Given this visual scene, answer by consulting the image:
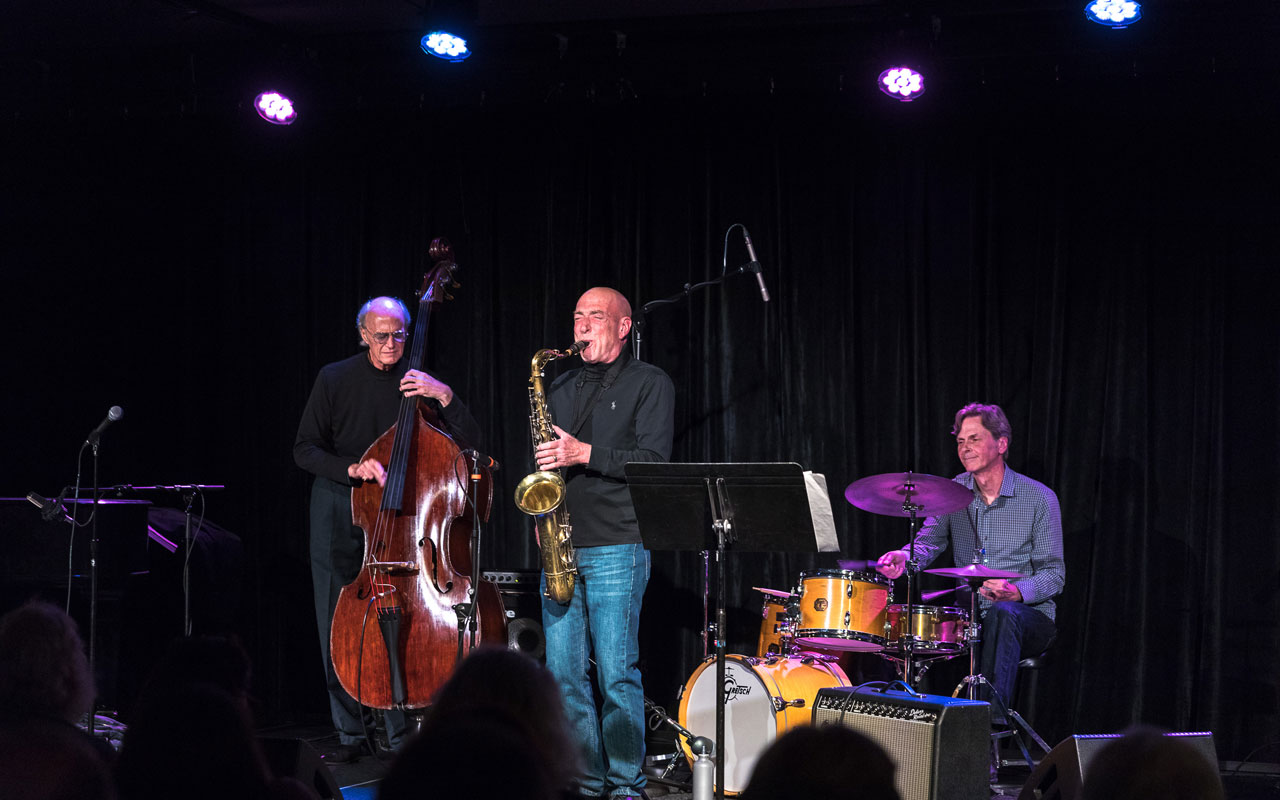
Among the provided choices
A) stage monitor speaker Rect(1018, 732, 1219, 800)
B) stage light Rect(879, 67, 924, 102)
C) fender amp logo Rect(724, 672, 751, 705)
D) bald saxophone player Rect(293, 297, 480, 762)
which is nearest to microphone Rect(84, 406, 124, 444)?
bald saxophone player Rect(293, 297, 480, 762)

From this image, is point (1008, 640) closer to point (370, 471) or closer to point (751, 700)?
point (751, 700)

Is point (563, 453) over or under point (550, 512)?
over

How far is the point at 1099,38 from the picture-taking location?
6172 millimetres

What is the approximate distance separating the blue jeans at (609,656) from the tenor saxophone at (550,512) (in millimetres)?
51

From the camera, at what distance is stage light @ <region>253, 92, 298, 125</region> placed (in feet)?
22.6

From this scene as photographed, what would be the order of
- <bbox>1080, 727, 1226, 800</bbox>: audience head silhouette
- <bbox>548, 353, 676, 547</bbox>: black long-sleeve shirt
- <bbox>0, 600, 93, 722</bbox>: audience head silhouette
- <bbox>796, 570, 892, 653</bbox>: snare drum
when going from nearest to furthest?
<bbox>1080, 727, 1226, 800</bbox>: audience head silhouette → <bbox>0, 600, 93, 722</bbox>: audience head silhouette → <bbox>548, 353, 676, 547</bbox>: black long-sleeve shirt → <bbox>796, 570, 892, 653</bbox>: snare drum

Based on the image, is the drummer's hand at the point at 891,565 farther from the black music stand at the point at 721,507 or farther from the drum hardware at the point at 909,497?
the black music stand at the point at 721,507

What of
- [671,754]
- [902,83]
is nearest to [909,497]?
[671,754]

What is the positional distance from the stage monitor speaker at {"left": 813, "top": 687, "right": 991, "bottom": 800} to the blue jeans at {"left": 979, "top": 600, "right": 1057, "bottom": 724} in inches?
53.2

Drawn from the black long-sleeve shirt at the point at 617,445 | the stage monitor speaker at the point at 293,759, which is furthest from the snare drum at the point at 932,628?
the stage monitor speaker at the point at 293,759

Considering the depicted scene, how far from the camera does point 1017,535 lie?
19.9 ft

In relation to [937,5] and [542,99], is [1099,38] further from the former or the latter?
[542,99]

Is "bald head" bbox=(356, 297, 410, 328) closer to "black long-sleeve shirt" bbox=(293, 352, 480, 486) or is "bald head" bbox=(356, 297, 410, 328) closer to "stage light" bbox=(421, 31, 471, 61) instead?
"black long-sleeve shirt" bbox=(293, 352, 480, 486)

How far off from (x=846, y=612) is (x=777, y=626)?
0.47 metres
